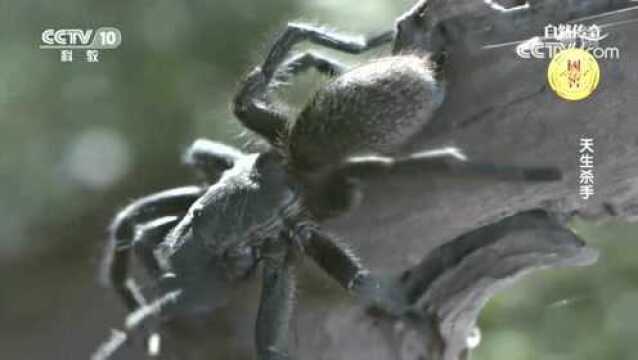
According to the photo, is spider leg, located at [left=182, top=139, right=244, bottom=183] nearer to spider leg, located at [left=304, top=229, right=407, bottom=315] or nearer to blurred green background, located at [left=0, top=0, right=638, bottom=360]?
Result: blurred green background, located at [left=0, top=0, right=638, bottom=360]

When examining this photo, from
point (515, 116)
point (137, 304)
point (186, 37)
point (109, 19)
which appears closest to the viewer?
point (515, 116)

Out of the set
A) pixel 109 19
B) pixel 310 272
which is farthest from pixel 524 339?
pixel 109 19

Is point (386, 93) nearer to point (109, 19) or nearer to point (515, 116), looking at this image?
point (515, 116)

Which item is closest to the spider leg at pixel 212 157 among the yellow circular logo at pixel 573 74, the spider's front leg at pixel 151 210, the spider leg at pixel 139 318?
the spider's front leg at pixel 151 210

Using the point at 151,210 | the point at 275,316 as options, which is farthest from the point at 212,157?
the point at 275,316

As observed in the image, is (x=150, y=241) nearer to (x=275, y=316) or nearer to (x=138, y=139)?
(x=275, y=316)

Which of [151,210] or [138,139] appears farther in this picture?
[138,139]

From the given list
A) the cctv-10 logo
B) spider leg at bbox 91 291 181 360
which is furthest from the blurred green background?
spider leg at bbox 91 291 181 360
